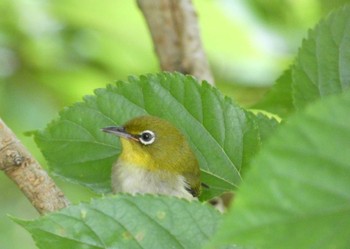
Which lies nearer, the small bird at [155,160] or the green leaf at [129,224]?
the green leaf at [129,224]

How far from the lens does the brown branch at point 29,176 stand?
161cm

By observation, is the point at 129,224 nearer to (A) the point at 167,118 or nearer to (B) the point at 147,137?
(A) the point at 167,118

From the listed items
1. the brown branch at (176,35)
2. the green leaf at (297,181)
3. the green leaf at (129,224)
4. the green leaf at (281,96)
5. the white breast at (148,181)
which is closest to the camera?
the green leaf at (297,181)

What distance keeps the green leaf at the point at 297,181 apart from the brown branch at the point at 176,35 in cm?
204

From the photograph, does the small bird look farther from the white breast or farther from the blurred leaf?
the blurred leaf

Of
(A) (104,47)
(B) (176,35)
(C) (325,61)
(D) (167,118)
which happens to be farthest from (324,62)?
(A) (104,47)

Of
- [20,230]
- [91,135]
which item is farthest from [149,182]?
[20,230]

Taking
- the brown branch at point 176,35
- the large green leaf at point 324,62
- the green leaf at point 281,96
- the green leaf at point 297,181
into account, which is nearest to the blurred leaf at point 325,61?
the large green leaf at point 324,62

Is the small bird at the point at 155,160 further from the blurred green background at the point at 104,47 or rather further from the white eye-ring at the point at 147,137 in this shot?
the blurred green background at the point at 104,47

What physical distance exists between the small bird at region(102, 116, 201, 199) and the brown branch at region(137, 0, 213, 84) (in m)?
0.23

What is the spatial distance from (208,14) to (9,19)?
1065 mm

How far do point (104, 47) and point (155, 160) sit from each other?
4.44 feet

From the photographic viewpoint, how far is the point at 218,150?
1.81m

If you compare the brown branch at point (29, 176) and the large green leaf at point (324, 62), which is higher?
the large green leaf at point (324, 62)
